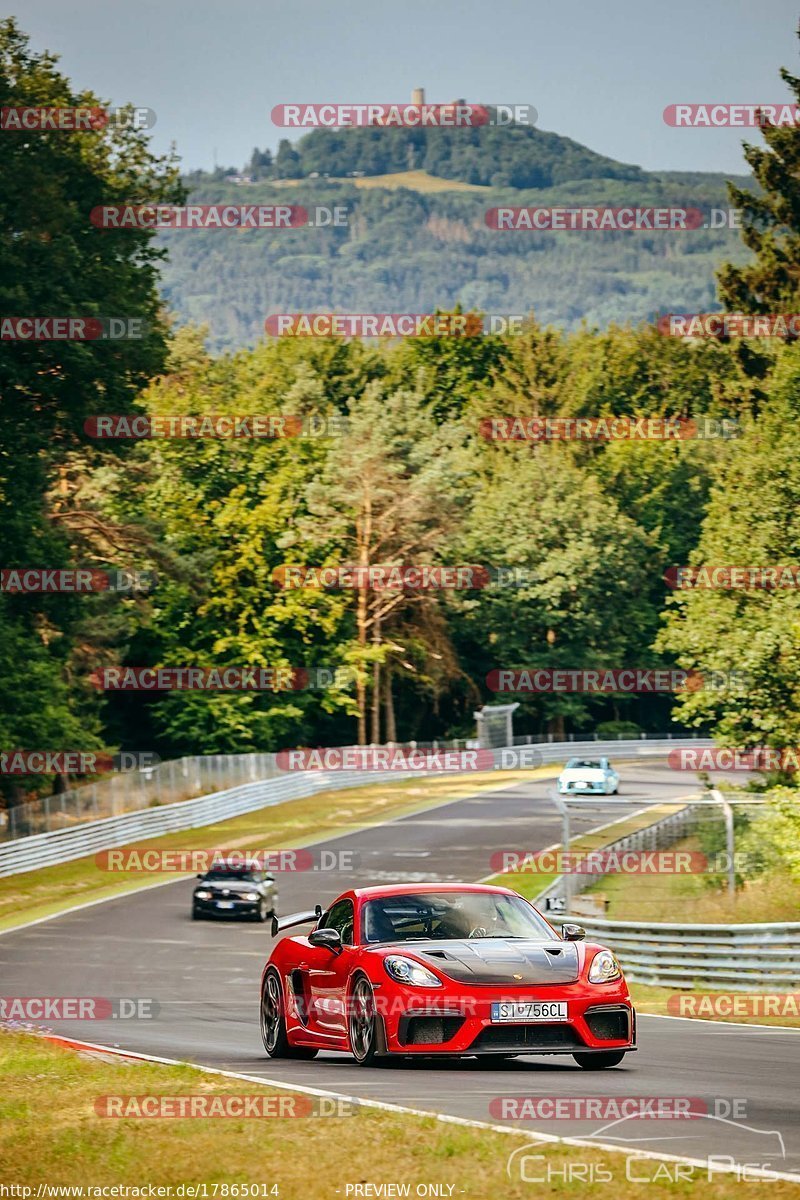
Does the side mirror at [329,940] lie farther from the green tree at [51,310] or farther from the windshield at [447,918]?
the green tree at [51,310]

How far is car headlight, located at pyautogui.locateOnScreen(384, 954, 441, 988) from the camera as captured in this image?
37.7 ft

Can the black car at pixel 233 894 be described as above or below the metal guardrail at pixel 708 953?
below

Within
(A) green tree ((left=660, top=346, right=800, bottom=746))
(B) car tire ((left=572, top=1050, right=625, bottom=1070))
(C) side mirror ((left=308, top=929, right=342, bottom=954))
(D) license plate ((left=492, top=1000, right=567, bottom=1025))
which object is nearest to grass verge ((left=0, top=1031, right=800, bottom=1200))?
(D) license plate ((left=492, top=1000, right=567, bottom=1025))

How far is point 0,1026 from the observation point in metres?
17.9

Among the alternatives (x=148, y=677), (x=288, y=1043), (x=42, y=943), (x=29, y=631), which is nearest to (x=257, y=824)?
(x=29, y=631)

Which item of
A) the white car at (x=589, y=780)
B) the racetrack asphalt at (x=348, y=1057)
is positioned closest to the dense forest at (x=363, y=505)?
the racetrack asphalt at (x=348, y=1057)

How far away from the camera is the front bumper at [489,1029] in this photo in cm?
1133

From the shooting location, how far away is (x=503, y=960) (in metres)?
11.7

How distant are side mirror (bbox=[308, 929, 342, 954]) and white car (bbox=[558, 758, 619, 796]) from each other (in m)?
47.0

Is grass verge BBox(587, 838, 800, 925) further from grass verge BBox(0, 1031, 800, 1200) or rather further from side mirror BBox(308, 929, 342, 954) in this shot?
grass verge BBox(0, 1031, 800, 1200)

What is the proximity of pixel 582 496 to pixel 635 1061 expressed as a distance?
80.4 m

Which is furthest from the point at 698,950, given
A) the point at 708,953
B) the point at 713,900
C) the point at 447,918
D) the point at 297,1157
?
the point at 297,1157

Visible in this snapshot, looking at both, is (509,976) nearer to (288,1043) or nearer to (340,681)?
(288,1043)

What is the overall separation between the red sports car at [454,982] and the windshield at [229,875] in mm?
23494
